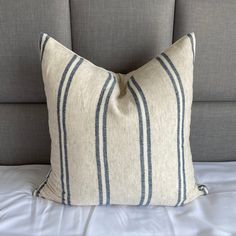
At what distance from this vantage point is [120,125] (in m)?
0.85

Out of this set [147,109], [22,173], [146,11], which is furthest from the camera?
[22,173]

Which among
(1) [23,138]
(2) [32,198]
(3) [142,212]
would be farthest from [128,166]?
(1) [23,138]

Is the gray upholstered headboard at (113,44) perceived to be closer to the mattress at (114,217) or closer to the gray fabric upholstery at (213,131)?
the gray fabric upholstery at (213,131)

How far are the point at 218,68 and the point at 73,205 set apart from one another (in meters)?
0.58

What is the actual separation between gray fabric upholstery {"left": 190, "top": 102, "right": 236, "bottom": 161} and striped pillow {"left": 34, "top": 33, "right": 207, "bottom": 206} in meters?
0.20

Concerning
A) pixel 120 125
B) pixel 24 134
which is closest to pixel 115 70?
pixel 120 125

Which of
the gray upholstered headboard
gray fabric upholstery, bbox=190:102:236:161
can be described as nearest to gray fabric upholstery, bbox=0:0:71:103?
the gray upholstered headboard

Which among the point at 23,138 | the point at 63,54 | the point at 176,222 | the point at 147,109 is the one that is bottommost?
the point at 176,222

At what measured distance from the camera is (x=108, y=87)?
0.88 metres

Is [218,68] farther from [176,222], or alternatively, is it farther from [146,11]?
[176,222]

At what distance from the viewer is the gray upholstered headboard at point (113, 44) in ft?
3.15

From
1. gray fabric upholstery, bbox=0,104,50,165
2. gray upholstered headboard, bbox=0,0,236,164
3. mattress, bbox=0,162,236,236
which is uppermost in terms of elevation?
gray upholstered headboard, bbox=0,0,236,164

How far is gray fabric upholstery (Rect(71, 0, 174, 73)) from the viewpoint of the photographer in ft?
3.15

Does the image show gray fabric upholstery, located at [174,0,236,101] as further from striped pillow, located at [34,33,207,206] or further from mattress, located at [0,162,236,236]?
mattress, located at [0,162,236,236]
